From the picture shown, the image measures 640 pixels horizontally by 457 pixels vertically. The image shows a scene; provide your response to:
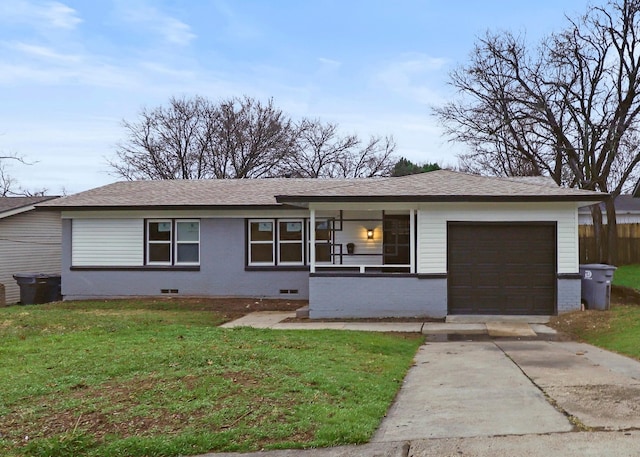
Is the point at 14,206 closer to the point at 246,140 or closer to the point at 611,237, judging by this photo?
the point at 246,140

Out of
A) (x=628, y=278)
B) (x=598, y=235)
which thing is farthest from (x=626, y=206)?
(x=628, y=278)

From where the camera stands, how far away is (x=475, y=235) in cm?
1323

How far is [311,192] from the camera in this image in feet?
45.6

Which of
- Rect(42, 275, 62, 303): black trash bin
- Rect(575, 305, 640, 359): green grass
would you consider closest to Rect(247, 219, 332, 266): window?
Rect(42, 275, 62, 303): black trash bin

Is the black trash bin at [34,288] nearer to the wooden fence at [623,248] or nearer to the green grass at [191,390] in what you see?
the green grass at [191,390]

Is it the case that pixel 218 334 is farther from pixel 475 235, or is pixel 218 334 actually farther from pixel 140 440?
pixel 475 235

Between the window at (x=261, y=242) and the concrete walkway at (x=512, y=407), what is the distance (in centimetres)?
878

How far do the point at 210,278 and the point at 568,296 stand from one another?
980cm

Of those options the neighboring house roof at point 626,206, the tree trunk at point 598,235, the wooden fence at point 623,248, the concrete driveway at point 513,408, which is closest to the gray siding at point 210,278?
the concrete driveway at point 513,408

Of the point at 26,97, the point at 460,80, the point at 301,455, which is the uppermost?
the point at 460,80

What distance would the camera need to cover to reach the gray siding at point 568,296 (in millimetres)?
12945

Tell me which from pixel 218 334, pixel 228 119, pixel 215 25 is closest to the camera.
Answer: pixel 218 334

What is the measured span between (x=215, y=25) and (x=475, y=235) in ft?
28.3

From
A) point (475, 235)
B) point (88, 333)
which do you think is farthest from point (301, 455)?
point (475, 235)
